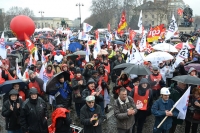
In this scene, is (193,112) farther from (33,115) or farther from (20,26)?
(20,26)

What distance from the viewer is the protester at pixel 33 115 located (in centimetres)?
438

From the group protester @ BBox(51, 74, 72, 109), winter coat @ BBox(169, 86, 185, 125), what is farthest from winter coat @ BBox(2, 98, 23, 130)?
winter coat @ BBox(169, 86, 185, 125)

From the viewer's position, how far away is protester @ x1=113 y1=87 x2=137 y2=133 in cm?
446

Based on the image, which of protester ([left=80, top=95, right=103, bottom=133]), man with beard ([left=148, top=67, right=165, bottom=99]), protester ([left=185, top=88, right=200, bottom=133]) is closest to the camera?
protester ([left=80, top=95, right=103, bottom=133])

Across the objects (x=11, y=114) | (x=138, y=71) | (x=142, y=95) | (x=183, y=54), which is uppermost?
(x=183, y=54)

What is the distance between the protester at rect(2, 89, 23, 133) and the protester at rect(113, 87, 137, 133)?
206cm

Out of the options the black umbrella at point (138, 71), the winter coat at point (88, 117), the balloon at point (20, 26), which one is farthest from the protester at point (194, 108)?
the balloon at point (20, 26)

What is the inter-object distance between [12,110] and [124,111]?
233cm

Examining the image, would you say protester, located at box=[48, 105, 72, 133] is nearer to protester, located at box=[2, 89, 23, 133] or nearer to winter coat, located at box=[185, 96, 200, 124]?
protester, located at box=[2, 89, 23, 133]

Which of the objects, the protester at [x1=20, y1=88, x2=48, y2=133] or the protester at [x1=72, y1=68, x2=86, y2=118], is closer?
the protester at [x1=20, y1=88, x2=48, y2=133]

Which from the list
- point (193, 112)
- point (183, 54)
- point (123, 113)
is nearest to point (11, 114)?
point (123, 113)

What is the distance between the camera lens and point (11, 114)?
4613 millimetres

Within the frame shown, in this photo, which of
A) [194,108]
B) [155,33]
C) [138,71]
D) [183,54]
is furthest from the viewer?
[155,33]

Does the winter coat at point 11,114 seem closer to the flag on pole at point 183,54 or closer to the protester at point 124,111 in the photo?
the protester at point 124,111
